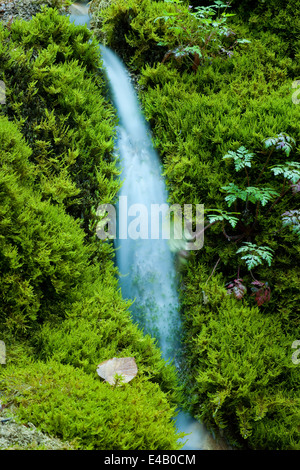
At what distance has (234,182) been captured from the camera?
3.87m

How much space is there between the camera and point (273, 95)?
4309mm

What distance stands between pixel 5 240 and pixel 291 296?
2372mm

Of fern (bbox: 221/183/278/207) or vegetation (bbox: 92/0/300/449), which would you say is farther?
fern (bbox: 221/183/278/207)

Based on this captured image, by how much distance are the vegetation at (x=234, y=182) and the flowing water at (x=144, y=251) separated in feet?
0.40

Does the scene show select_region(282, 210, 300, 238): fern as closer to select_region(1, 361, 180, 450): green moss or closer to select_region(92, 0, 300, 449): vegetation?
select_region(92, 0, 300, 449): vegetation

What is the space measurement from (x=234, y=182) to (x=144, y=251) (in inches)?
41.5

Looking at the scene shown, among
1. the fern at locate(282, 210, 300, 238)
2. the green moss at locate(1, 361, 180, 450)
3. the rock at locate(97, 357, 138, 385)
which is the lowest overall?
the rock at locate(97, 357, 138, 385)

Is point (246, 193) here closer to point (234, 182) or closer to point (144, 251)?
point (234, 182)

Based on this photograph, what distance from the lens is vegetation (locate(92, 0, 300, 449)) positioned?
307 centimetres

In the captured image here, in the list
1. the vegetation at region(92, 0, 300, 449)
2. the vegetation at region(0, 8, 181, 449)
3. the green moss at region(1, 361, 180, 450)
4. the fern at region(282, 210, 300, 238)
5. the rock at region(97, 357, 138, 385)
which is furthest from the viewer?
the fern at region(282, 210, 300, 238)

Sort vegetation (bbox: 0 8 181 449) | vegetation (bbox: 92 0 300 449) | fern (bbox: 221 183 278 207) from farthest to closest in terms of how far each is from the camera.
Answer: fern (bbox: 221 183 278 207)
vegetation (bbox: 92 0 300 449)
vegetation (bbox: 0 8 181 449)

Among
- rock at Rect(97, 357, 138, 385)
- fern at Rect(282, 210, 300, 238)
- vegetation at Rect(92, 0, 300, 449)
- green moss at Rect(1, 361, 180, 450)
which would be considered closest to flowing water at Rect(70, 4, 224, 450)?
vegetation at Rect(92, 0, 300, 449)

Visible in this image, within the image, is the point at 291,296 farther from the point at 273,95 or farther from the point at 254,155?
the point at 273,95

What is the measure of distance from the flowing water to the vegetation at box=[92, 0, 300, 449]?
0.12m
